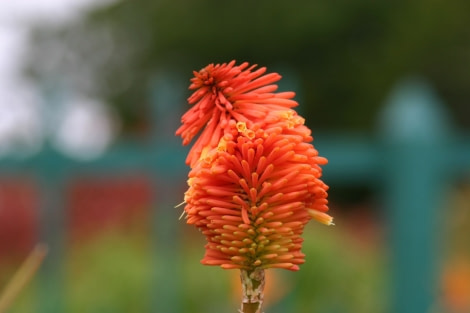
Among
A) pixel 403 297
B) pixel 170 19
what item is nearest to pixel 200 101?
pixel 403 297

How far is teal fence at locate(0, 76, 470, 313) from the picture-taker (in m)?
3.88

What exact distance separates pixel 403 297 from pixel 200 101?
3.44 m

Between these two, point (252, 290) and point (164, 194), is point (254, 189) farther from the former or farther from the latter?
point (164, 194)

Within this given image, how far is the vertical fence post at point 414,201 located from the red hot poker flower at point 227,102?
338cm

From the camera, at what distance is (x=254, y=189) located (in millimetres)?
498

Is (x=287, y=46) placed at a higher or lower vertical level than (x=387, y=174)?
higher

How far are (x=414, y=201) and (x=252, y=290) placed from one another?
352 centimetres

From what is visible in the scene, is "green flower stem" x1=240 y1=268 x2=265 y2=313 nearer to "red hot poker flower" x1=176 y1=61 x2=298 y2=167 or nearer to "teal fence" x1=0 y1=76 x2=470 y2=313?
"red hot poker flower" x1=176 y1=61 x2=298 y2=167

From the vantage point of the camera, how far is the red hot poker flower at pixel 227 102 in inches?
20.7

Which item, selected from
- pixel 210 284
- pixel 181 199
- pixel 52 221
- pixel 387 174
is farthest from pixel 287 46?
pixel 387 174

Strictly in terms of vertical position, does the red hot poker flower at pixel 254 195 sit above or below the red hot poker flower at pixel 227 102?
below

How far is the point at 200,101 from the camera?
57cm

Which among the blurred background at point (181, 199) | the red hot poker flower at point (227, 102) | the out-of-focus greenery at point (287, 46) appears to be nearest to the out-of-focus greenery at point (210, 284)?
the blurred background at point (181, 199)

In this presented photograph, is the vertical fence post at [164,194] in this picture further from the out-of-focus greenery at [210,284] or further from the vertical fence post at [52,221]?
the vertical fence post at [52,221]
